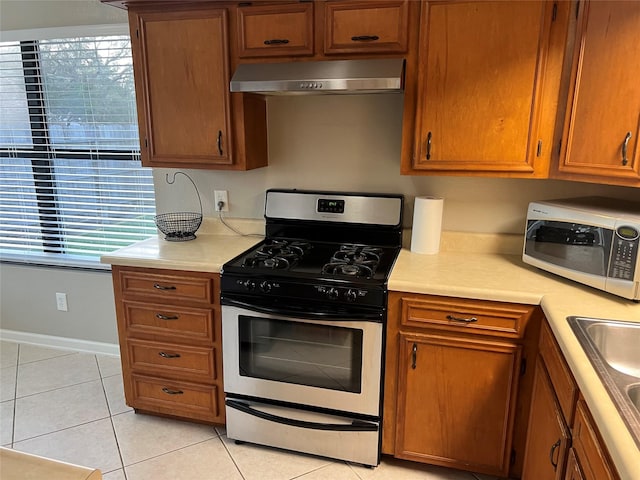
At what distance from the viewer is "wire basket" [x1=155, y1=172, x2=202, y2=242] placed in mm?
2586

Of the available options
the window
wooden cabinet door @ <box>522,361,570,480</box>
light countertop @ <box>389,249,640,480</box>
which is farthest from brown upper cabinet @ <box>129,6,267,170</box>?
wooden cabinet door @ <box>522,361,570,480</box>

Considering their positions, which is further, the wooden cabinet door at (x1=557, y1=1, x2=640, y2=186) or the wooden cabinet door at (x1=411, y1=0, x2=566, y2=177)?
the wooden cabinet door at (x1=411, y1=0, x2=566, y2=177)

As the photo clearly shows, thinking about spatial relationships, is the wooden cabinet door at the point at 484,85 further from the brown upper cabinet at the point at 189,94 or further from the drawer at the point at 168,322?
the drawer at the point at 168,322

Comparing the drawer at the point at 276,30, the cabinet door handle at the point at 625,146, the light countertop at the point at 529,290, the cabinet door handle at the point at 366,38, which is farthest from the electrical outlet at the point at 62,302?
the cabinet door handle at the point at 625,146

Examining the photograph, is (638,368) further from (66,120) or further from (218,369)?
(66,120)

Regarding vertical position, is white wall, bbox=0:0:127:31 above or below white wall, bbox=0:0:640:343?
above

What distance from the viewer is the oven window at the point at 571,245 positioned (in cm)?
179

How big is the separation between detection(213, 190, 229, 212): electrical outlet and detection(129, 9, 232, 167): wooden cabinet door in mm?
340

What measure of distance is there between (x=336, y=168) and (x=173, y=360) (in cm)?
128

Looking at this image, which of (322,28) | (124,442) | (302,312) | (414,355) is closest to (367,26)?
(322,28)

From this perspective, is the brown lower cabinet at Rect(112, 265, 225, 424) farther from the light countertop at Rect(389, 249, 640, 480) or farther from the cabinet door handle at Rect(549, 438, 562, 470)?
the cabinet door handle at Rect(549, 438, 562, 470)

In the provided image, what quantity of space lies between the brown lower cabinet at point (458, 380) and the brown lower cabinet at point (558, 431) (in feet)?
0.35

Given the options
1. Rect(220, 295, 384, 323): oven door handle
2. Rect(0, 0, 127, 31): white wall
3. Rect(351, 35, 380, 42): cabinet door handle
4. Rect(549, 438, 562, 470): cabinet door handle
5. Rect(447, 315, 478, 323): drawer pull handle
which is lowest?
Rect(549, 438, 562, 470): cabinet door handle

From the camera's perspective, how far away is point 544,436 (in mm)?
1645
